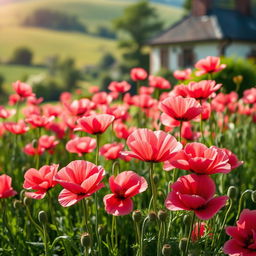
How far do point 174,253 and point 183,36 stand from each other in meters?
24.0

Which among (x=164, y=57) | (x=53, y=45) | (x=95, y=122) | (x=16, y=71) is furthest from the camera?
(x=53, y=45)

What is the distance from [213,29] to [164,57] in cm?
370

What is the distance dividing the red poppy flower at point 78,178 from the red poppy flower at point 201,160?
0.78ft

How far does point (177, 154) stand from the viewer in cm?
143

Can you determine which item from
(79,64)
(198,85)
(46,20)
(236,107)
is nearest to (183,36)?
(236,107)

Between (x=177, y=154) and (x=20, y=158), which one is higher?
(x=177, y=154)

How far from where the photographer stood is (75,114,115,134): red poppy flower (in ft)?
5.74

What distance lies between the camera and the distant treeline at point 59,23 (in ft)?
306

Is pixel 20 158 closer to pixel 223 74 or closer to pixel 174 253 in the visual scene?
pixel 174 253

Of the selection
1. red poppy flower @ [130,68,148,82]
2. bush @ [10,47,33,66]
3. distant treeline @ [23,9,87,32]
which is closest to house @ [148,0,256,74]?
red poppy flower @ [130,68,148,82]

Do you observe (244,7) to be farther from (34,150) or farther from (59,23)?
(59,23)

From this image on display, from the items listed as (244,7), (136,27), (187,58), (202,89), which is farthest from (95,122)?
(136,27)

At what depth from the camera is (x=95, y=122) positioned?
1.77 m

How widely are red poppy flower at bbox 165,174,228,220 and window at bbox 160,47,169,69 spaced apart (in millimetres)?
24941
